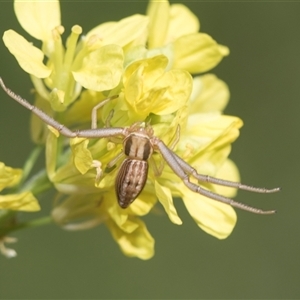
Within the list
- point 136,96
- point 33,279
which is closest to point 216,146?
point 136,96

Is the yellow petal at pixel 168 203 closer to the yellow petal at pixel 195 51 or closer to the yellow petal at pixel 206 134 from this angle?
the yellow petal at pixel 206 134

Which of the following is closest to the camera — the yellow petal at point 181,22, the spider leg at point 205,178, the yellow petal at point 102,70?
the yellow petal at point 102,70

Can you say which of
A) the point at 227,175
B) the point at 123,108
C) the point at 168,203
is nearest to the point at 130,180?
the point at 168,203

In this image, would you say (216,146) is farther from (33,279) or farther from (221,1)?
(221,1)

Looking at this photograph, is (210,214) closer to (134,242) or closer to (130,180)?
(134,242)

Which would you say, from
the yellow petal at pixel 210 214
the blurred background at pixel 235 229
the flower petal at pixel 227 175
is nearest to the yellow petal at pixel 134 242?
the yellow petal at pixel 210 214
